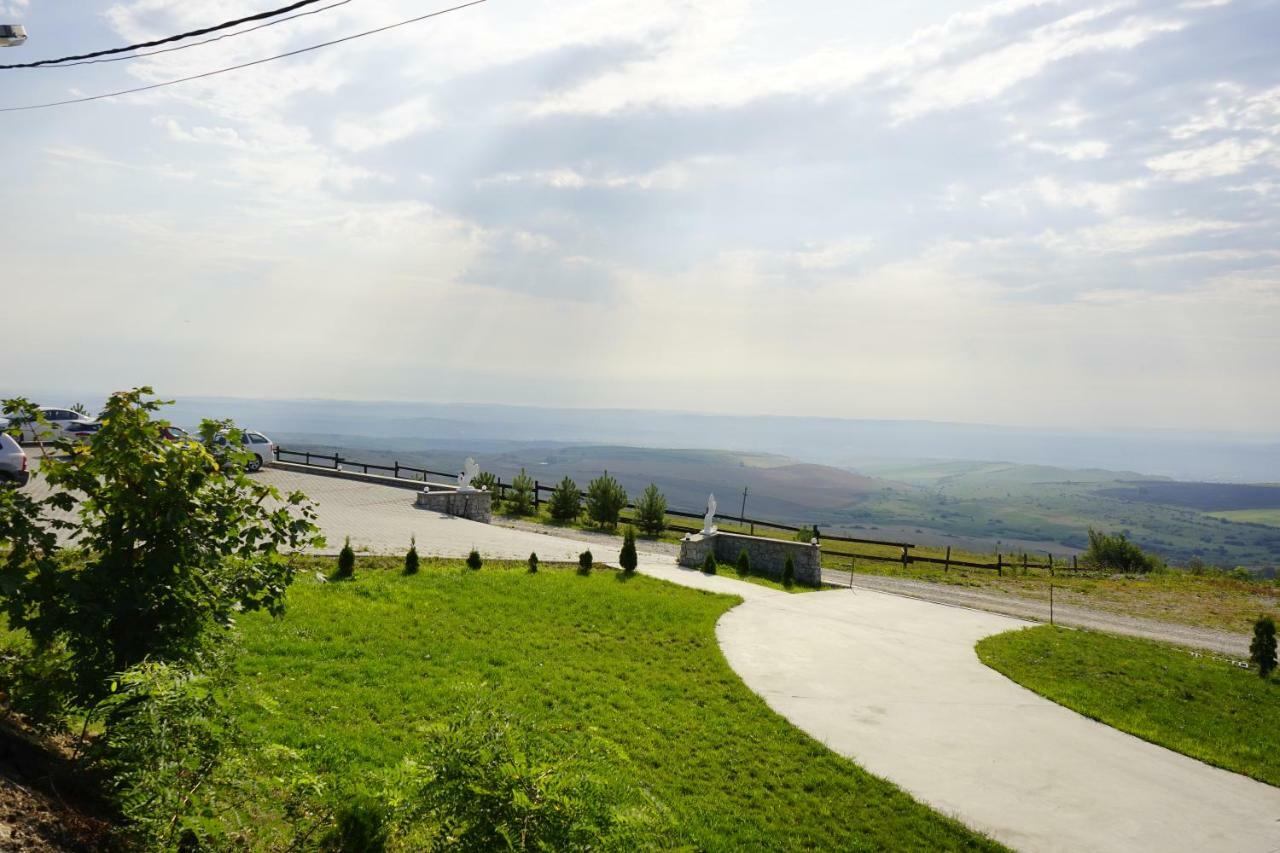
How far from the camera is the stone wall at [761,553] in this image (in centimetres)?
2298

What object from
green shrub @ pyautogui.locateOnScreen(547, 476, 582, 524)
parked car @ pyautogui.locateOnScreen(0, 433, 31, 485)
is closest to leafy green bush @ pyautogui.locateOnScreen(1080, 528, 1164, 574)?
green shrub @ pyautogui.locateOnScreen(547, 476, 582, 524)

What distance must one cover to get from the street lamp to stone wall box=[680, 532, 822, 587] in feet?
63.7

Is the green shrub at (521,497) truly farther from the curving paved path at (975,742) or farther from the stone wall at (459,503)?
the curving paved path at (975,742)

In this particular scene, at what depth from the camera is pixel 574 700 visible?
29.3ft

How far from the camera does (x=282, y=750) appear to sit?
167 inches

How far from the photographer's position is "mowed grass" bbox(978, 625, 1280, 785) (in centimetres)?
1005

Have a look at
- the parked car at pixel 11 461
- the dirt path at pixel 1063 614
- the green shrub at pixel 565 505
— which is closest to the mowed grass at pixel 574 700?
the dirt path at pixel 1063 614

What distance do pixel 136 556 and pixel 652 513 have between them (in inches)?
1109

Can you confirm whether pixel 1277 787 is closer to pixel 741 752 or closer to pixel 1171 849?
pixel 1171 849

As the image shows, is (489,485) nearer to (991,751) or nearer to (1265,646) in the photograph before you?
(991,751)

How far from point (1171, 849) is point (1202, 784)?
232 centimetres

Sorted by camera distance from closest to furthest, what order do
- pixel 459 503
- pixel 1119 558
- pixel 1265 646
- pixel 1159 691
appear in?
1. pixel 1159 691
2. pixel 1265 646
3. pixel 459 503
4. pixel 1119 558

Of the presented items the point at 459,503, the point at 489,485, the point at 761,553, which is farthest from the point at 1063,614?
the point at 489,485

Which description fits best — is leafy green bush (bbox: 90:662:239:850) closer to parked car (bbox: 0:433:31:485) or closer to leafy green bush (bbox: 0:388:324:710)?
leafy green bush (bbox: 0:388:324:710)
